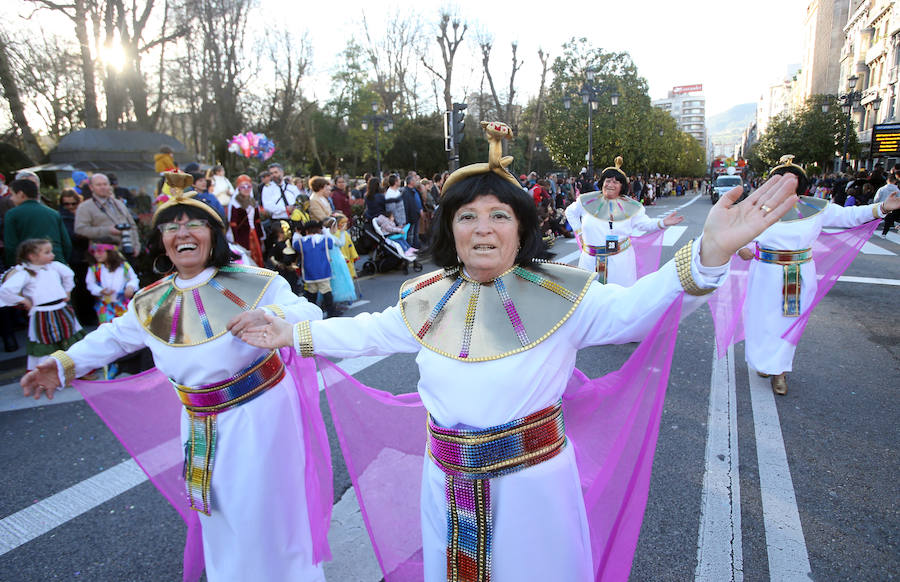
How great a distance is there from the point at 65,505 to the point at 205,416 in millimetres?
1982

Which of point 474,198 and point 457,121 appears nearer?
point 474,198

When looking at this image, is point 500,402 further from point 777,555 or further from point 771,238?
point 771,238

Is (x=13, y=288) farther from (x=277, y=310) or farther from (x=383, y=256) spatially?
(x=383, y=256)

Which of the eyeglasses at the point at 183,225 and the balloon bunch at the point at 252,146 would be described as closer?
the eyeglasses at the point at 183,225

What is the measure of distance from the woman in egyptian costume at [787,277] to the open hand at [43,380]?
4.71 meters

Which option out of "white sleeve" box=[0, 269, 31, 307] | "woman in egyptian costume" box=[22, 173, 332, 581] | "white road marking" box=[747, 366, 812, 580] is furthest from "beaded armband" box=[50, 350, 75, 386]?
"white sleeve" box=[0, 269, 31, 307]

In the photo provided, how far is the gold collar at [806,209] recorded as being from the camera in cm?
471

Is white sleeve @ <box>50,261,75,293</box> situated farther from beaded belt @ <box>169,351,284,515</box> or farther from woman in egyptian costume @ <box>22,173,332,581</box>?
beaded belt @ <box>169,351,284,515</box>

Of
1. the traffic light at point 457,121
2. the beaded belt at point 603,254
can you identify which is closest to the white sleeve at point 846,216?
the beaded belt at point 603,254

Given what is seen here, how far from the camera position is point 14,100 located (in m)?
17.8

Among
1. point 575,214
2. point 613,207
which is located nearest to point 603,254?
point 613,207

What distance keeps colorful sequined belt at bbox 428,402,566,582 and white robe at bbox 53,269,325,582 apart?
0.86 metres

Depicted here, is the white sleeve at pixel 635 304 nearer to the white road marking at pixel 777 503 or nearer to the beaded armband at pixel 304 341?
the beaded armband at pixel 304 341

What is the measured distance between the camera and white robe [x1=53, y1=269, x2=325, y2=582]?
2209 millimetres
